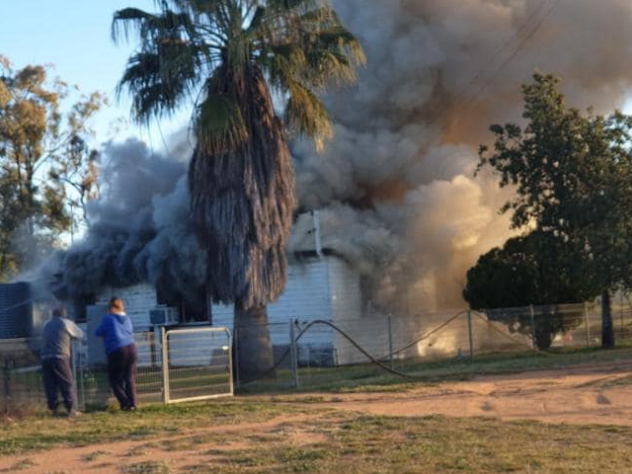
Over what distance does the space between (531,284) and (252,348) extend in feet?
30.0

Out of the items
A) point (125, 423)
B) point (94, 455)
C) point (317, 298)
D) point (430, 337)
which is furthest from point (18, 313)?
point (94, 455)

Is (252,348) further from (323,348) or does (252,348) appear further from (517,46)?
(517,46)

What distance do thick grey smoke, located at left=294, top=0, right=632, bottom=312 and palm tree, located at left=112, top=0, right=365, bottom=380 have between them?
7766 millimetres

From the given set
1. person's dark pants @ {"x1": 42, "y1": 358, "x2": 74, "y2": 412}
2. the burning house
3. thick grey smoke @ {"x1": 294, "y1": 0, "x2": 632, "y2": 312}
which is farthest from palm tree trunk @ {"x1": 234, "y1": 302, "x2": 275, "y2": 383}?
thick grey smoke @ {"x1": 294, "y1": 0, "x2": 632, "y2": 312}

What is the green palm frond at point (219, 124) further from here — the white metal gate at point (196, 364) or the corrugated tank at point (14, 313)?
the corrugated tank at point (14, 313)

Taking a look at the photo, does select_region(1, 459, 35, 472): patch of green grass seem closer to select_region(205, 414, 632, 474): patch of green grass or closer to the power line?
select_region(205, 414, 632, 474): patch of green grass

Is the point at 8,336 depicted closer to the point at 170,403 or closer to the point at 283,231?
the point at 283,231

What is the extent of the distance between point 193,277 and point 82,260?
485 cm

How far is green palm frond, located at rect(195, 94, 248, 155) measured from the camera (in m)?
16.6

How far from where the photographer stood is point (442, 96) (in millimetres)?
28781

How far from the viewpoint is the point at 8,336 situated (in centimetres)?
2861

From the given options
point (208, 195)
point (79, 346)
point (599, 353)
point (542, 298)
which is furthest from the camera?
point (542, 298)

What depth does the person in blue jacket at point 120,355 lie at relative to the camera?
1333cm

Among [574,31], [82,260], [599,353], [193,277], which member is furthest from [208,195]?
[574,31]
